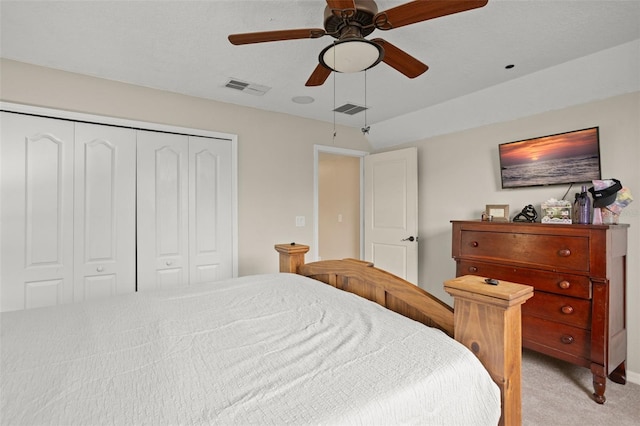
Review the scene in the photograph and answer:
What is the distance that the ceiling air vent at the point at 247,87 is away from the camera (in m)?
2.76

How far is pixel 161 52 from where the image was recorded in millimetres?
2230

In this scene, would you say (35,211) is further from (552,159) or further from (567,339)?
(552,159)

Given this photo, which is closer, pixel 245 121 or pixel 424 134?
pixel 245 121

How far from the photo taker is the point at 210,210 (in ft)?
10.4

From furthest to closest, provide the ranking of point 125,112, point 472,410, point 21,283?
point 125,112
point 21,283
point 472,410

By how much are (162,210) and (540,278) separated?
3.21m

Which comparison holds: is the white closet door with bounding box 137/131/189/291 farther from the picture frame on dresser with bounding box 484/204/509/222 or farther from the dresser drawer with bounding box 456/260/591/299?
the picture frame on dresser with bounding box 484/204/509/222

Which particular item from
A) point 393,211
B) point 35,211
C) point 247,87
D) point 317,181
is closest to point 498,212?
point 393,211

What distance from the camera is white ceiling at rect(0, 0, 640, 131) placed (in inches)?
69.2

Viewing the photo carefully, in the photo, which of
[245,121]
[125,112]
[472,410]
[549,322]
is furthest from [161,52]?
[549,322]

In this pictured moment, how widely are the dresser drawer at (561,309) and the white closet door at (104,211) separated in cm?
331

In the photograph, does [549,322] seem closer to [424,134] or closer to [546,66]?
[546,66]

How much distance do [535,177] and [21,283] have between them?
→ 14.0 feet

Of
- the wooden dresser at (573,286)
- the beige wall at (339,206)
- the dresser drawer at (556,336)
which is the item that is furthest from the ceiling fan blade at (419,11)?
the beige wall at (339,206)
